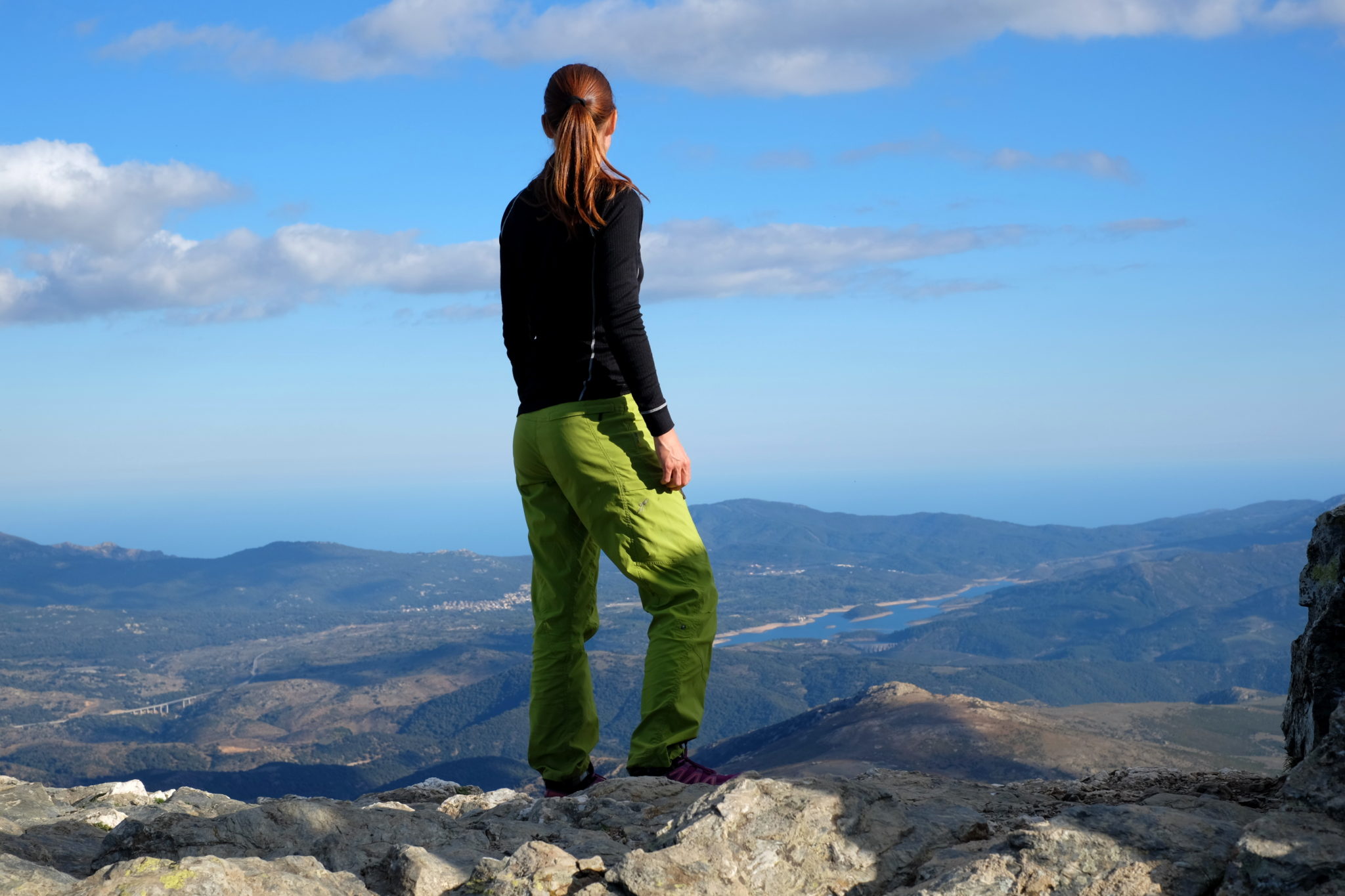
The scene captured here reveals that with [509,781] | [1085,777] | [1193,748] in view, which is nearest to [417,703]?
[509,781]

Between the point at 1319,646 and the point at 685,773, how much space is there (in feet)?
11.1

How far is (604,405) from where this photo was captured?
19.2ft

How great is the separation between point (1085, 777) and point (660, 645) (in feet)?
10.6

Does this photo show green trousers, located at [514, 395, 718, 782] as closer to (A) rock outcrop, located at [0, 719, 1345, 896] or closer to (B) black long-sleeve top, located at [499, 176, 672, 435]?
(B) black long-sleeve top, located at [499, 176, 672, 435]

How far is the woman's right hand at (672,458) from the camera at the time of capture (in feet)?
19.1

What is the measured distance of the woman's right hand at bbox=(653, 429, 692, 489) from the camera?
582 centimetres

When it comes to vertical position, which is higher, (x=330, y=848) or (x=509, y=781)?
(x=330, y=848)

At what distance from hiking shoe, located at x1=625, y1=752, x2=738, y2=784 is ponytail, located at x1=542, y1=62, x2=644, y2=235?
10.2 ft

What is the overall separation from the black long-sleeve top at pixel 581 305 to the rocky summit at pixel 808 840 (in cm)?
223

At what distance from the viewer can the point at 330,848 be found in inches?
186

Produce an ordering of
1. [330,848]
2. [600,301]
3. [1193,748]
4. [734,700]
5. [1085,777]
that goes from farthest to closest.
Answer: [734,700]
[1193,748]
[1085,777]
[600,301]
[330,848]

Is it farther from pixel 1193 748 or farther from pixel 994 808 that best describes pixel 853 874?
pixel 1193 748

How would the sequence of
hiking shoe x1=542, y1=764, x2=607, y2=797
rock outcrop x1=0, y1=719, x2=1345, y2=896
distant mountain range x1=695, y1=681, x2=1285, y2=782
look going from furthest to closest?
distant mountain range x1=695, y1=681, x2=1285, y2=782, hiking shoe x1=542, y1=764, x2=607, y2=797, rock outcrop x1=0, y1=719, x2=1345, y2=896

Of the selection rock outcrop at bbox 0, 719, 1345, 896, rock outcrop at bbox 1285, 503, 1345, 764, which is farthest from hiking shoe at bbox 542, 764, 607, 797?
rock outcrop at bbox 1285, 503, 1345, 764
